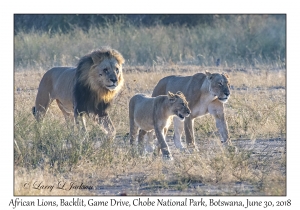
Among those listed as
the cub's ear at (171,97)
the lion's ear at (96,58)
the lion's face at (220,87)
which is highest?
the lion's ear at (96,58)

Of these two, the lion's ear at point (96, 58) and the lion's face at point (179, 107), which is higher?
the lion's ear at point (96, 58)

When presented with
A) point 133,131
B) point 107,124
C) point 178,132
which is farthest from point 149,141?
point 107,124

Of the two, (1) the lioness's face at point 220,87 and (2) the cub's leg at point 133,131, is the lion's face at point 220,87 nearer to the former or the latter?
(1) the lioness's face at point 220,87

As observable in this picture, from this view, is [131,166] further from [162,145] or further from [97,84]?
[97,84]

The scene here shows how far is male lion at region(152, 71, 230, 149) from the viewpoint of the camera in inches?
343

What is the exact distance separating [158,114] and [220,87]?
36.5 inches

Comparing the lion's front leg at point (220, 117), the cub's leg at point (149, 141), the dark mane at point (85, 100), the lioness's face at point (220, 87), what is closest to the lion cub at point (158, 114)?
the cub's leg at point (149, 141)

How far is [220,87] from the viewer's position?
8.70 meters

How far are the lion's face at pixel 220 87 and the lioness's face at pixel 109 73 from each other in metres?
1.11

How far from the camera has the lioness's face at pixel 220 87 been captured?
8.67 meters

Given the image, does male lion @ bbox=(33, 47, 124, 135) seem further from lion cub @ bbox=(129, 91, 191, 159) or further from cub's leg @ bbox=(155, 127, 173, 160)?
cub's leg @ bbox=(155, 127, 173, 160)

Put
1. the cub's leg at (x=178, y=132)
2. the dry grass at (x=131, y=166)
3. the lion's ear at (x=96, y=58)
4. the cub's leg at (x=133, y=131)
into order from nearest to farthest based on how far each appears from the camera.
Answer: the dry grass at (x=131, y=166), the cub's leg at (x=133, y=131), the lion's ear at (x=96, y=58), the cub's leg at (x=178, y=132)
